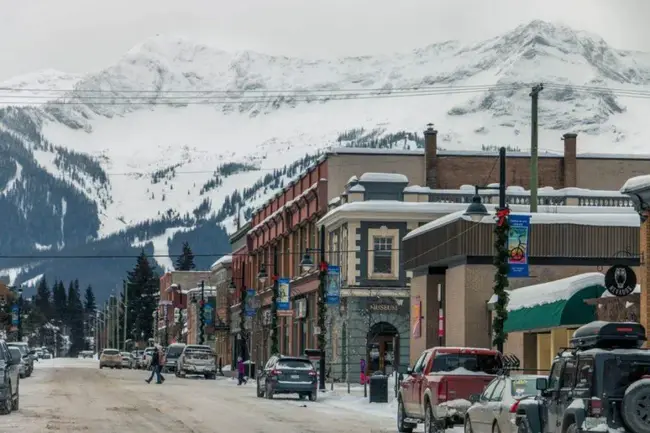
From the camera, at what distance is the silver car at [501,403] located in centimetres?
2530

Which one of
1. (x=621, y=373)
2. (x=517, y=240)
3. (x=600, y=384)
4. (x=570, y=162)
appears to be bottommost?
(x=600, y=384)

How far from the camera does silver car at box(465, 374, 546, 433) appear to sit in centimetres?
2530

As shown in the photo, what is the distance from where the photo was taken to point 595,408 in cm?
2109

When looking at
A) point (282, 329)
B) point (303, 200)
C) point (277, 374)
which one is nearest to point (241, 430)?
point (277, 374)

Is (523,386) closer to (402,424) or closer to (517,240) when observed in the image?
(402,424)

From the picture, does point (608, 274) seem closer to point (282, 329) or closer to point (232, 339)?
point (282, 329)

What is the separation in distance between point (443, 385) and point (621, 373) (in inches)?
400

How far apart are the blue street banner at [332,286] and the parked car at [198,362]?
2057 centimetres

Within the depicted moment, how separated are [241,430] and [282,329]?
64.8 meters

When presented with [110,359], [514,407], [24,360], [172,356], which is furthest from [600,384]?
[110,359]

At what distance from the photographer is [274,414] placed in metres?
40.9

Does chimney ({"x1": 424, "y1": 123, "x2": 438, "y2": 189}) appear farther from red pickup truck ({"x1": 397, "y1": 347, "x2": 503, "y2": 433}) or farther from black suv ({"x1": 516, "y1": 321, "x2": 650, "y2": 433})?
black suv ({"x1": 516, "y1": 321, "x2": 650, "y2": 433})

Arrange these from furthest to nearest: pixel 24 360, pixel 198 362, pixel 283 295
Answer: pixel 198 362 → pixel 24 360 → pixel 283 295

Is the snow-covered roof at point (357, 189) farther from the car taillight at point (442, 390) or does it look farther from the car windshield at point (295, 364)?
the car taillight at point (442, 390)
